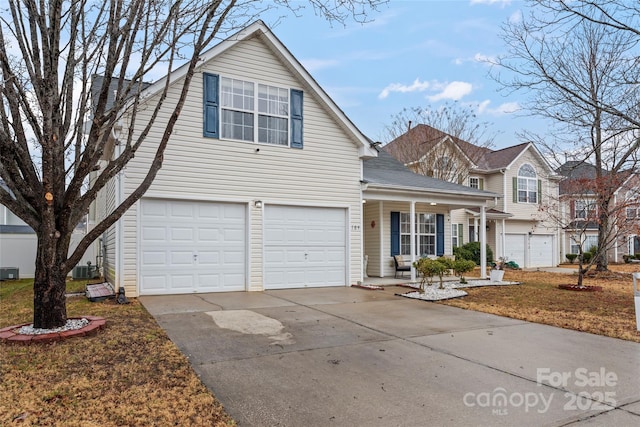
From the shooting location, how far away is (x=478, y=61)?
10570mm

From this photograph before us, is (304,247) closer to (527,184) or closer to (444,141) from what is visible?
(444,141)

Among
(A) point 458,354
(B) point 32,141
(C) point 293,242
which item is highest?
(B) point 32,141

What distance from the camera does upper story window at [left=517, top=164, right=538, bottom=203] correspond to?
24719 mm

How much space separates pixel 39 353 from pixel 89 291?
4557 mm

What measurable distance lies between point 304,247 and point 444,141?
12429mm

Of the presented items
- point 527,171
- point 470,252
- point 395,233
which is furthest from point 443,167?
point 395,233

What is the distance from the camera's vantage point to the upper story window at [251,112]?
10.6 meters

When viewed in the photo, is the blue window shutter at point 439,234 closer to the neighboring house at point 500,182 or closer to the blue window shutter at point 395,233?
the blue window shutter at point 395,233

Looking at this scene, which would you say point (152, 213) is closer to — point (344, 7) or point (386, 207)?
point (344, 7)

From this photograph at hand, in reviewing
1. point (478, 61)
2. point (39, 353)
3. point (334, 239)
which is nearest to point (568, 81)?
point (478, 61)

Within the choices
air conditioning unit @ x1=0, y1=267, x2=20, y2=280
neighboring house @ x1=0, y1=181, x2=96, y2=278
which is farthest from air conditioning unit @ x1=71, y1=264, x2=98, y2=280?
air conditioning unit @ x1=0, y1=267, x2=20, y2=280

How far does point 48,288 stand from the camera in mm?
5855

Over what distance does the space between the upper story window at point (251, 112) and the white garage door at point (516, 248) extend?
17.0 meters

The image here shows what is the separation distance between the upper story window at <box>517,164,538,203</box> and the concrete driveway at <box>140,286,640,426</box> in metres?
19.0
